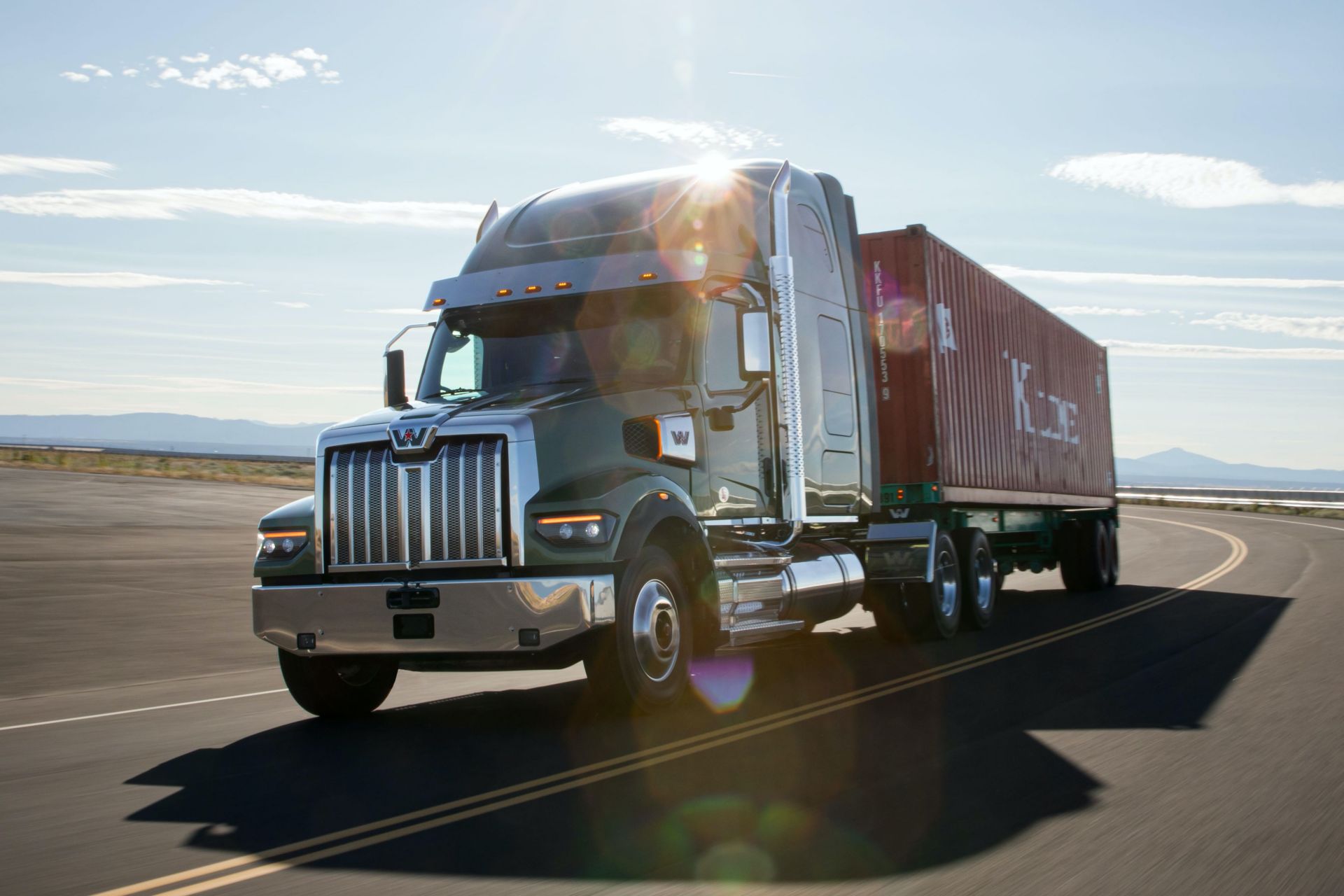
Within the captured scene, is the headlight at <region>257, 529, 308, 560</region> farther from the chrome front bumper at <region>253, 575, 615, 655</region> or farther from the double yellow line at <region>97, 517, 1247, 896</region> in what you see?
the double yellow line at <region>97, 517, 1247, 896</region>

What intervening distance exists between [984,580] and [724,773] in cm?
889

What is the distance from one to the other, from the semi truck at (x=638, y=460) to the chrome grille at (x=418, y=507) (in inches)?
0.5

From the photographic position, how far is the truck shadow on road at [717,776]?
16.7 feet

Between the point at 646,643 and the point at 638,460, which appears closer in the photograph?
the point at 646,643

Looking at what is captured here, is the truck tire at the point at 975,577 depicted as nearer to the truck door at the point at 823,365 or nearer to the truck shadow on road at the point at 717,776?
the truck door at the point at 823,365

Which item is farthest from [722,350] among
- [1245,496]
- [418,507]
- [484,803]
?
[1245,496]

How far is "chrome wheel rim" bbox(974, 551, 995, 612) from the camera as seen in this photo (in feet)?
48.0

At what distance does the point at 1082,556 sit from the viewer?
20.5 meters

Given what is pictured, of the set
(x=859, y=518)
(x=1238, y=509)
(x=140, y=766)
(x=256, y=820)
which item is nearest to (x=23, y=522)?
(x=859, y=518)

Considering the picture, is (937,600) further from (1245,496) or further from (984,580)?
(1245,496)

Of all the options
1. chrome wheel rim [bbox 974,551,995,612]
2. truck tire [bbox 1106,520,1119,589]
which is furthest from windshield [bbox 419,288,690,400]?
truck tire [bbox 1106,520,1119,589]

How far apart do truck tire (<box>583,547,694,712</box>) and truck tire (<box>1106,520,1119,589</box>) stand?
46.1ft

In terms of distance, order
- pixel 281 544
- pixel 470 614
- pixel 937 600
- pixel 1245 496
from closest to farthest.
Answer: pixel 470 614, pixel 281 544, pixel 937 600, pixel 1245 496

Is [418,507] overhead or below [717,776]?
overhead
